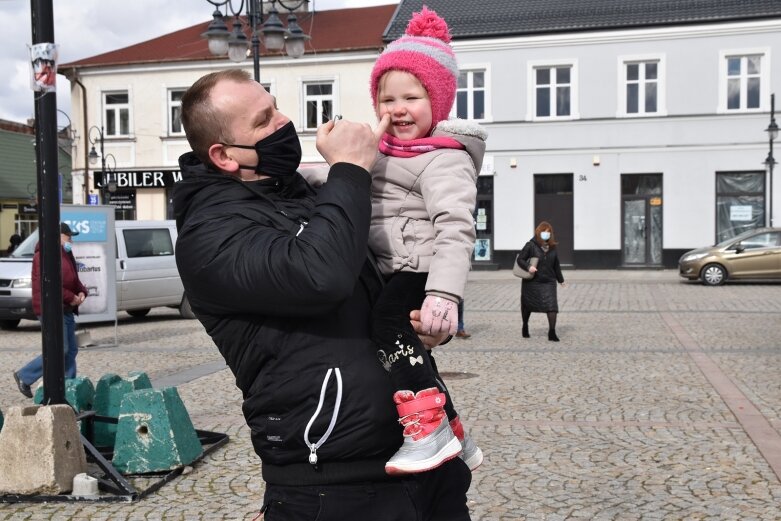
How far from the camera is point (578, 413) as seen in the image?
745 centimetres

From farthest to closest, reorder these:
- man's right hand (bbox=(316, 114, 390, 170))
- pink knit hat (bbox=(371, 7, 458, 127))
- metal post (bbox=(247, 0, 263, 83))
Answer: metal post (bbox=(247, 0, 263, 83)), pink knit hat (bbox=(371, 7, 458, 127)), man's right hand (bbox=(316, 114, 390, 170))

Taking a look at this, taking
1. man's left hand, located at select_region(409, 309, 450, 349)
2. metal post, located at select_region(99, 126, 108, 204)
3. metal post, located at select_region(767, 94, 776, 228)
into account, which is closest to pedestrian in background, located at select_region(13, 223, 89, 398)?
man's left hand, located at select_region(409, 309, 450, 349)

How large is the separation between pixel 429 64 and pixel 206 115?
2.08 feet

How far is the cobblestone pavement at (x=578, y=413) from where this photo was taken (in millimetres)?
5062

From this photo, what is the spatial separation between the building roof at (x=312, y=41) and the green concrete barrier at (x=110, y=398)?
2632 centimetres

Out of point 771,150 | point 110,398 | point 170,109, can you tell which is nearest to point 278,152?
point 110,398

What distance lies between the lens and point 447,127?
2.30m

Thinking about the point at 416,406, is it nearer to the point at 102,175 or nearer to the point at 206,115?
the point at 206,115

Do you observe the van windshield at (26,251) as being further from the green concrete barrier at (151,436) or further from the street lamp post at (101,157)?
the street lamp post at (101,157)

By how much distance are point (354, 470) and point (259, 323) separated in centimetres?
42

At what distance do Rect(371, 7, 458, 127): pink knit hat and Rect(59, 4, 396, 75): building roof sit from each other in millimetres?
29977

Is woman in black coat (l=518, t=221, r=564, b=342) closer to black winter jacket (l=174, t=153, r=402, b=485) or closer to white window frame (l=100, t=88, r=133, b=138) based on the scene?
black winter jacket (l=174, t=153, r=402, b=485)

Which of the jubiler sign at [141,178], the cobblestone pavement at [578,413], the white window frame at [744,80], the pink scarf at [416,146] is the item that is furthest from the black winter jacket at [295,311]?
the jubiler sign at [141,178]

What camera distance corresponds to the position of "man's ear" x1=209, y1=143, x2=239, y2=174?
2.10m
